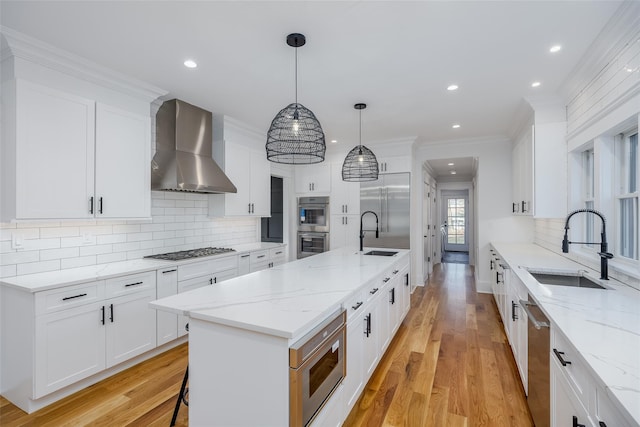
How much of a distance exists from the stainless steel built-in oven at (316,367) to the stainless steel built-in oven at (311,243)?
3.94 metres

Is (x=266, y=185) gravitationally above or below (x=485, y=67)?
below

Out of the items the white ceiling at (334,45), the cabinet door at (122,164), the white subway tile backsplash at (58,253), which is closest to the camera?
the white ceiling at (334,45)

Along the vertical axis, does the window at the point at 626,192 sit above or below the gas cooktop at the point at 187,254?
above

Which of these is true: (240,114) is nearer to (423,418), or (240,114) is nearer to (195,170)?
(195,170)

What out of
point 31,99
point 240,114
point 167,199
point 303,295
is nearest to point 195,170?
point 167,199

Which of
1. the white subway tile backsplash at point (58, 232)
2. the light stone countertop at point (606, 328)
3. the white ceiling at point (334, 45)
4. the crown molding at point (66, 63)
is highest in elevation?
the white ceiling at point (334, 45)

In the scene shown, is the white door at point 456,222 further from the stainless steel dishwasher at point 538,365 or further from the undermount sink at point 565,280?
the stainless steel dishwasher at point 538,365

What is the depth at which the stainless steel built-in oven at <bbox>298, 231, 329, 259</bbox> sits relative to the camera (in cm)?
574

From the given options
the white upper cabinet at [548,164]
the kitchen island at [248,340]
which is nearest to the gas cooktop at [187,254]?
the kitchen island at [248,340]

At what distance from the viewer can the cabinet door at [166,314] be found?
2.84 meters

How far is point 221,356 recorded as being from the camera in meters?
1.46

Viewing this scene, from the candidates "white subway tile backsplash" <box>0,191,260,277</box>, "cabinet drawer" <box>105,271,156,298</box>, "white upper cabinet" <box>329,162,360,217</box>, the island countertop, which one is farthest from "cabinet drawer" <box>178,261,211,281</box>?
"white upper cabinet" <box>329,162,360,217</box>

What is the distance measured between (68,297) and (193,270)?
1.11 meters

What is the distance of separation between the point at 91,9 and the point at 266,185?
3103 mm
